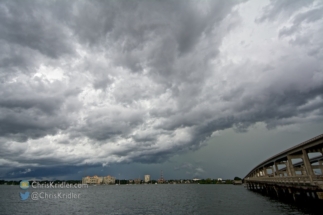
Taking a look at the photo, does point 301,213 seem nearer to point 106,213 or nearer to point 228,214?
point 228,214

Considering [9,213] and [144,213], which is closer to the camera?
[144,213]

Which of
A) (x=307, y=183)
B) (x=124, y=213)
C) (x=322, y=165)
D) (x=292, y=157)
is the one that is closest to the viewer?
(x=307, y=183)

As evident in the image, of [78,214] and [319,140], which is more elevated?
[319,140]

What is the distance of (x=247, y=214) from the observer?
142ft

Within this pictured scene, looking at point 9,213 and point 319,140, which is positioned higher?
point 319,140

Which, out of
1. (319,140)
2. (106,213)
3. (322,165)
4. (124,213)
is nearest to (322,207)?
(319,140)

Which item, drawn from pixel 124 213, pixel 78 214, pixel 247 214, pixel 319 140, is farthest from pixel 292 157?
pixel 78 214

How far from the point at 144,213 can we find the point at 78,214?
15.7m

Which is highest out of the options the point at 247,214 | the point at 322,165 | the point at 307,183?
the point at 322,165

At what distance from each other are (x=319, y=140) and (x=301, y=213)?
1447 cm

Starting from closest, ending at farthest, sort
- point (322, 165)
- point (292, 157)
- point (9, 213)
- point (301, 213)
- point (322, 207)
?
point (301, 213) < point (322, 207) < point (9, 213) < point (292, 157) < point (322, 165)

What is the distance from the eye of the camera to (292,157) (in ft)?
188

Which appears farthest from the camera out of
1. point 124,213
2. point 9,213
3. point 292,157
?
point 292,157

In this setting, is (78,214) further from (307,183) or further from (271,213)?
(307,183)
